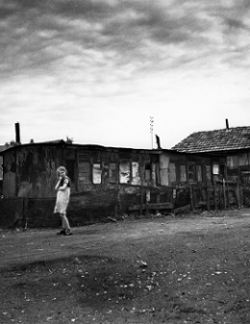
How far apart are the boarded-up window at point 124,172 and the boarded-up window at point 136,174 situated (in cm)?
26

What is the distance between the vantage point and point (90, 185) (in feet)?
46.4

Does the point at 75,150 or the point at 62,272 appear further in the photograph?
the point at 75,150

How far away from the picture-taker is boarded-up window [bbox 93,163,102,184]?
47.2 feet

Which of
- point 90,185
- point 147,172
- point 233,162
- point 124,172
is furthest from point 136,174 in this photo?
point 233,162

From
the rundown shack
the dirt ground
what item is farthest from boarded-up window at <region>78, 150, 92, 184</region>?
the dirt ground

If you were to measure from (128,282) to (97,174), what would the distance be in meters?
9.44

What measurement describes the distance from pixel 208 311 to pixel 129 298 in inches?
40.2

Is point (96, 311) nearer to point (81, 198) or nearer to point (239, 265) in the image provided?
point (239, 265)

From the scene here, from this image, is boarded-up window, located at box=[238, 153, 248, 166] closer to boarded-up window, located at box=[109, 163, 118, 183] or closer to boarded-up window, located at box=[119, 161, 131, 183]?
boarded-up window, located at box=[119, 161, 131, 183]

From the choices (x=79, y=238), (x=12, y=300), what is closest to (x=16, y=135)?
(x=79, y=238)

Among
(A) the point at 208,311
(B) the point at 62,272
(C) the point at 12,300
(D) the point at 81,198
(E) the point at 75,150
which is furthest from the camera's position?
(E) the point at 75,150

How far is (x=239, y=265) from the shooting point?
5.76m

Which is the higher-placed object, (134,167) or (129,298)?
(134,167)

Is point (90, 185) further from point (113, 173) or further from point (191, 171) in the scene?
point (191, 171)
